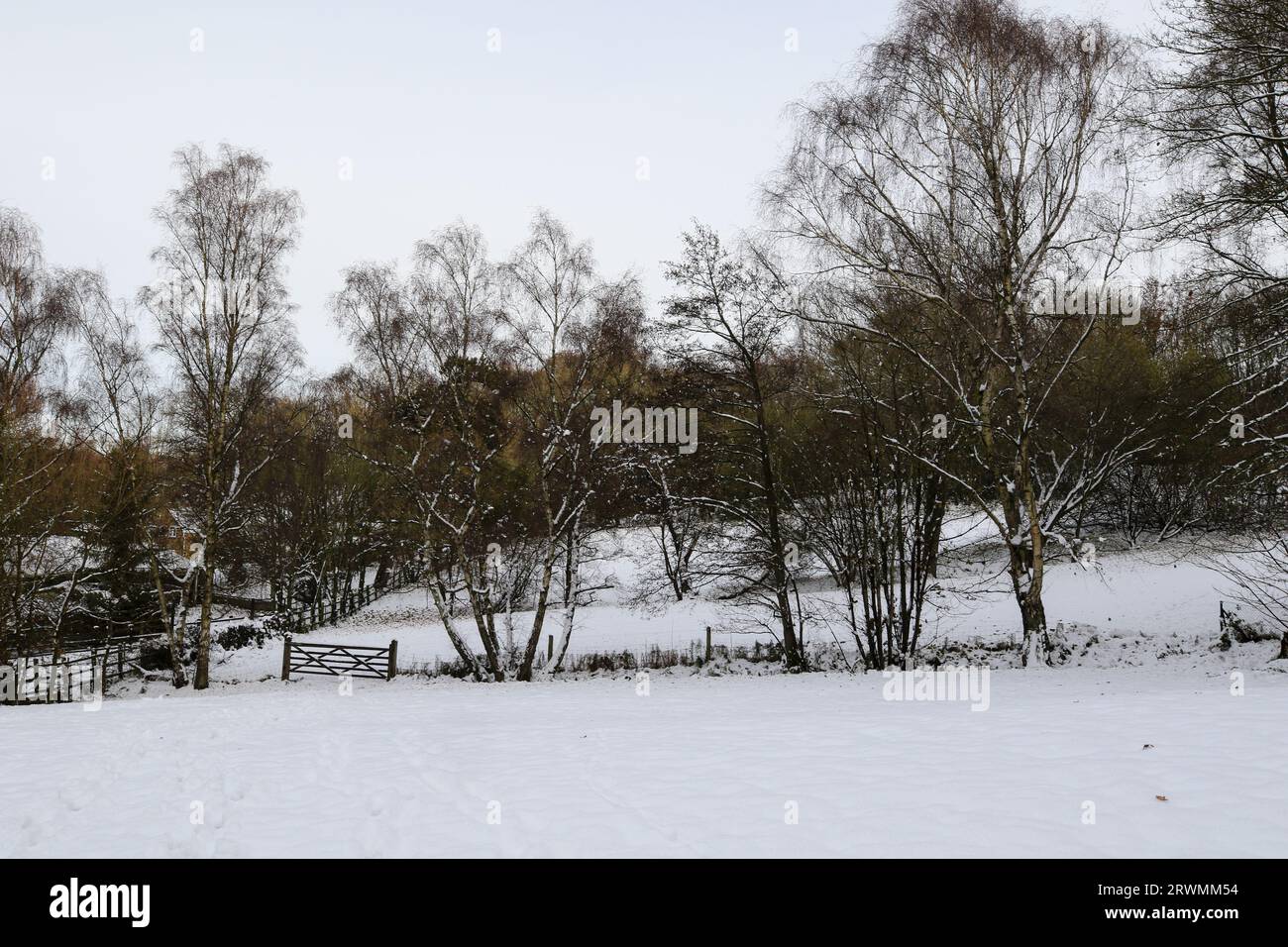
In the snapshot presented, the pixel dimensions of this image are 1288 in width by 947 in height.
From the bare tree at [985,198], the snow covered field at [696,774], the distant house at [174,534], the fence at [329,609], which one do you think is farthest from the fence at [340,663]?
the bare tree at [985,198]

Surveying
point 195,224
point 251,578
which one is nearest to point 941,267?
point 195,224

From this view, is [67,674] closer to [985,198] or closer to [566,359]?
[566,359]

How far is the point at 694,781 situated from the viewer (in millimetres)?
6203

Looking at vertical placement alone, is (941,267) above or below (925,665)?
above

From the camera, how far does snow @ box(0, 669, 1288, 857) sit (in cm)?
470

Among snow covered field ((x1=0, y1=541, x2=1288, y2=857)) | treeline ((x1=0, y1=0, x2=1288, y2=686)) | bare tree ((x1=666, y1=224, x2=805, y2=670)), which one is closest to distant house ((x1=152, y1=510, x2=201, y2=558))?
treeline ((x1=0, y1=0, x2=1288, y2=686))

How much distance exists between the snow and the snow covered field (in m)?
0.03

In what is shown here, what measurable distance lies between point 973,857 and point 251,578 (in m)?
37.4

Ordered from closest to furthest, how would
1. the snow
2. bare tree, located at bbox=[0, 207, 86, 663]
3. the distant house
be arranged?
1. the snow
2. bare tree, located at bbox=[0, 207, 86, 663]
3. the distant house

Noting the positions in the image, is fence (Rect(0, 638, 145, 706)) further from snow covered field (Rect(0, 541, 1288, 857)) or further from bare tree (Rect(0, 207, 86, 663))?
snow covered field (Rect(0, 541, 1288, 857))

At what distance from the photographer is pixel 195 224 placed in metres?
19.4

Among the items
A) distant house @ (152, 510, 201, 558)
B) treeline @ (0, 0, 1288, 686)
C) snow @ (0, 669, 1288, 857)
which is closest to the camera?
snow @ (0, 669, 1288, 857)

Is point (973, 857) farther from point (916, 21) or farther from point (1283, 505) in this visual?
point (916, 21)
